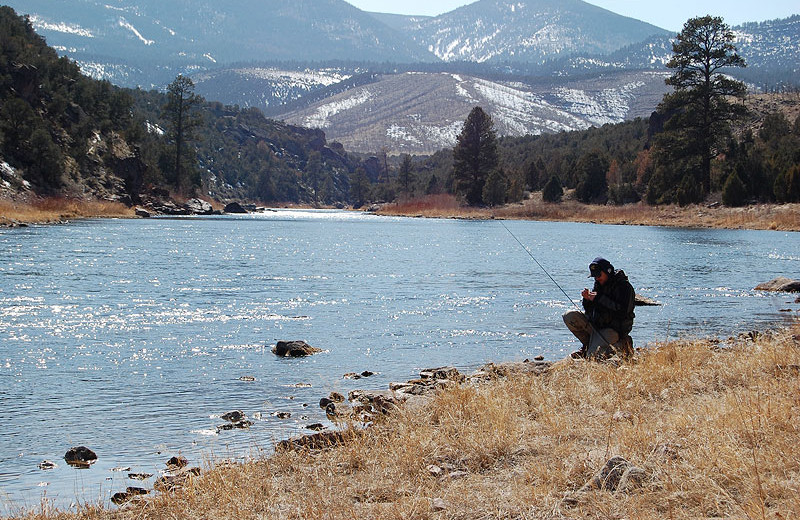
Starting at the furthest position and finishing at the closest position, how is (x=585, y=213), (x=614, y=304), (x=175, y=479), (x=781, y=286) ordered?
(x=585, y=213), (x=781, y=286), (x=614, y=304), (x=175, y=479)

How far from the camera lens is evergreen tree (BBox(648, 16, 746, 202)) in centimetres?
7300

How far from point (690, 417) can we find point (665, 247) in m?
40.5

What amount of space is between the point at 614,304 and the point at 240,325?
33.6ft

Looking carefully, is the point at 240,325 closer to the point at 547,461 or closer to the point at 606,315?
the point at 606,315

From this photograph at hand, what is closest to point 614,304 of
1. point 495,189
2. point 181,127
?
point 495,189

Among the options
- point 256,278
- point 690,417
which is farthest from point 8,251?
point 690,417

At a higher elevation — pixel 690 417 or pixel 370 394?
pixel 690 417

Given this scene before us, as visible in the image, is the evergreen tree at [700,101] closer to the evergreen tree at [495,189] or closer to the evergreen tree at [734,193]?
the evergreen tree at [734,193]

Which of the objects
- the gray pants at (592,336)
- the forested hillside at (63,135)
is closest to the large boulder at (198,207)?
the forested hillside at (63,135)

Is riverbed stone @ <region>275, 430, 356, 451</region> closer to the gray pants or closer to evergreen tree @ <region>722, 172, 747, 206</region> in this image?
the gray pants

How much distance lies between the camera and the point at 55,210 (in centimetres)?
6688

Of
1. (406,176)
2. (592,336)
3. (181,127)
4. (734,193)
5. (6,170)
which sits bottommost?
(592,336)

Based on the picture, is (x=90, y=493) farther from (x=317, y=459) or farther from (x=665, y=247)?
(x=665, y=247)

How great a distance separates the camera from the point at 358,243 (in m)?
52.7
